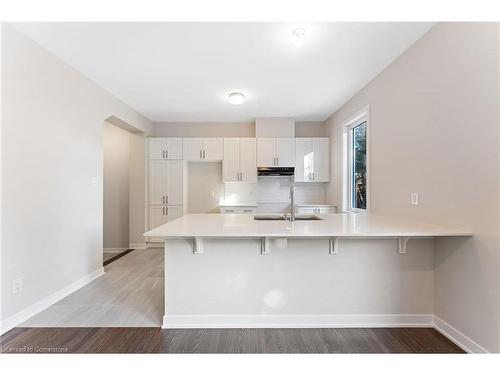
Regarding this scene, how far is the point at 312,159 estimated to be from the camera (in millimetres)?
5059

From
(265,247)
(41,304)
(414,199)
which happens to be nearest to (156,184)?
(41,304)

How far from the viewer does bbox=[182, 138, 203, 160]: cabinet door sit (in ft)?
16.7

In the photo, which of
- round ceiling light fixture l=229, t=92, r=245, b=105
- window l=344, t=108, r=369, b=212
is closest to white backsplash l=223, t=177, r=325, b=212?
window l=344, t=108, r=369, b=212

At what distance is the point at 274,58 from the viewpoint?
2.67m

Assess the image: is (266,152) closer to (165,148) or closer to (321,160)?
(321,160)

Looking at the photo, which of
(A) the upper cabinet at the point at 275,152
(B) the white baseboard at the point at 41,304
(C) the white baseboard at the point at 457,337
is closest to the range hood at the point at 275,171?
(A) the upper cabinet at the point at 275,152

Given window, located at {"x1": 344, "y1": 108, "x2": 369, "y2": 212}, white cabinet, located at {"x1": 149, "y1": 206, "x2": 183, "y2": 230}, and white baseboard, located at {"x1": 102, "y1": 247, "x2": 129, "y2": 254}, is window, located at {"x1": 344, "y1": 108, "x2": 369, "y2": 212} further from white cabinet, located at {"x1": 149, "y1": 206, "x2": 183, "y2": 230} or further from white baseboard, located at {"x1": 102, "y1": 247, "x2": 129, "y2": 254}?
white baseboard, located at {"x1": 102, "y1": 247, "x2": 129, "y2": 254}

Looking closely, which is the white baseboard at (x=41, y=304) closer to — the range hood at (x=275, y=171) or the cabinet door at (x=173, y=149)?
the cabinet door at (x=173, y=149)

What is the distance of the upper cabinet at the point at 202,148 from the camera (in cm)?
509

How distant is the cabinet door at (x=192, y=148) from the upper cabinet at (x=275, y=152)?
118cm

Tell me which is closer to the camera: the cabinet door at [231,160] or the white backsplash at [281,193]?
the cabinet door at [231,160]

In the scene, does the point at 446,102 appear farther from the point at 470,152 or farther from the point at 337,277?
the point at 337,277

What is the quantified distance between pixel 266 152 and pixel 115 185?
311cm

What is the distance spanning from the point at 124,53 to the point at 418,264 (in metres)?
3.39
